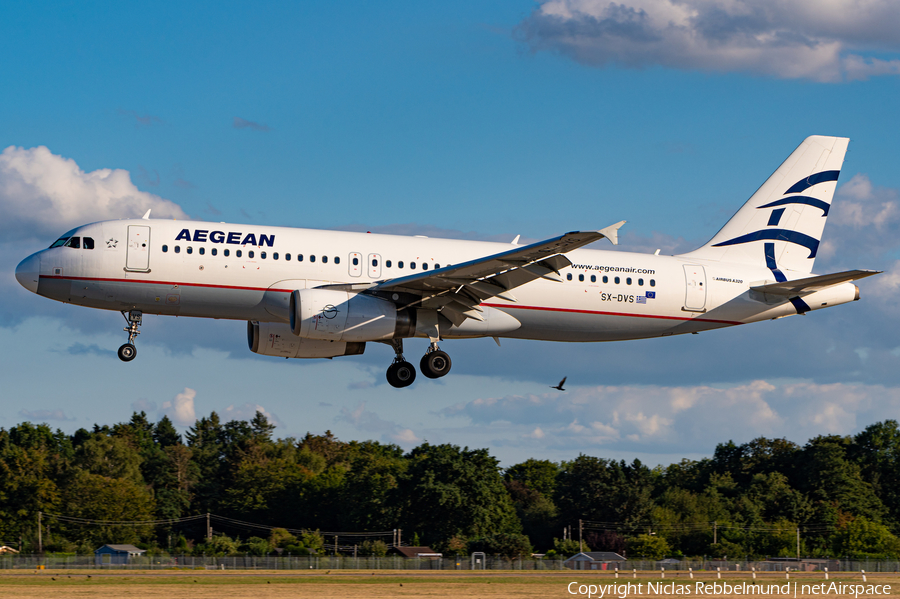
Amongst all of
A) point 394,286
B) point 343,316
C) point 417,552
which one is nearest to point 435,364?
point 394,286

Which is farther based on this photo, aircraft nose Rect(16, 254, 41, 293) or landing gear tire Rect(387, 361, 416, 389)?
landing gear tire Rect(387, 361, 416, 389)

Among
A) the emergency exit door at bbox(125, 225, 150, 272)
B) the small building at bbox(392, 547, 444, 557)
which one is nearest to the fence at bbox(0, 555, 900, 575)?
the small building at bbox(392, 547, 444, 557)

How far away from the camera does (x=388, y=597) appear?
44812 millimetres

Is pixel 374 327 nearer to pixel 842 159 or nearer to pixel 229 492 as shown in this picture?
pixel 842 159

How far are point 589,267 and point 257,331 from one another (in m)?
13.5

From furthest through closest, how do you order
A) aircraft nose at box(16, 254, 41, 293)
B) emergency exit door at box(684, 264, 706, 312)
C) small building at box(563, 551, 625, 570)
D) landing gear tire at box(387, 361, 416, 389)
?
small building at box(563, 551, 625, 570) < emergency exit door at box(684, 264, 706, 312) < landing gear tire at box(387, 361, 416, 389) < aircraft nose at box(16, 254, 41, 293)

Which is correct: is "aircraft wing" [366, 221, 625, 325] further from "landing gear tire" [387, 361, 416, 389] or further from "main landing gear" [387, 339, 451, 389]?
"landing gear tire" [387, 361, 416, 389]

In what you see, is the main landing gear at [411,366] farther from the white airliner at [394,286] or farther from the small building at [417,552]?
the small building at [417,552]

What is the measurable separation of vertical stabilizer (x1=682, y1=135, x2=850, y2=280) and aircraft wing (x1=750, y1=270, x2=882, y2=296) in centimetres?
168

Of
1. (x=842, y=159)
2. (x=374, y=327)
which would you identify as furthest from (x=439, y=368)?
(x=842, y=159)

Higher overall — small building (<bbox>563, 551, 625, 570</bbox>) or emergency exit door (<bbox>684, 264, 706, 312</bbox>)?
emergency exit door (<bbox>684, 264, 706, 312</bbox>)

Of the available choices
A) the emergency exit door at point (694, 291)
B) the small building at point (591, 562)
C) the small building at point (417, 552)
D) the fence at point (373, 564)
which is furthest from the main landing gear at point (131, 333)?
the small building at point (417, 552)

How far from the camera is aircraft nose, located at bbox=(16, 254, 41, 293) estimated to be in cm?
3628

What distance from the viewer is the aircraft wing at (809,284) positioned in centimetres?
3829
